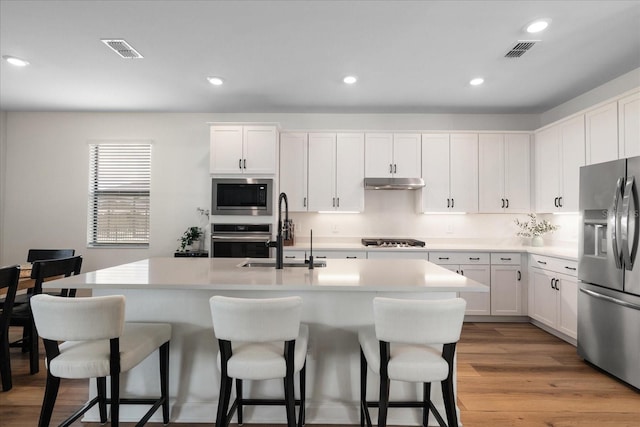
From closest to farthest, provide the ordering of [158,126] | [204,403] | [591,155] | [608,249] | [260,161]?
[204,403] → [608,249] → [591,155] → [260,161] → [158,126]

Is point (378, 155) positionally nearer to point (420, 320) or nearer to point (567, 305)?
point (567, 305)

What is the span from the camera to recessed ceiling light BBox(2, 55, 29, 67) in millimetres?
3311

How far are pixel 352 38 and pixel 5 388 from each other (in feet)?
12.5

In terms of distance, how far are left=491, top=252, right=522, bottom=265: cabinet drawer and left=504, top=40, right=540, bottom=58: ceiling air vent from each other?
231 cm

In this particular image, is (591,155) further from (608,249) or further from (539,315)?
(539,315)

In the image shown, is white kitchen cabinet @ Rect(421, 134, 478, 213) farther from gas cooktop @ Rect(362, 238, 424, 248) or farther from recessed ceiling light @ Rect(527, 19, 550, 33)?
recessed ceiling light @ Rect(527, 19, 550, 33)

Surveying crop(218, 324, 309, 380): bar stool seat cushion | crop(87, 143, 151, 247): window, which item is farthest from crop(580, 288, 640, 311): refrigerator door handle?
crop(87, 143, 151, 247): window

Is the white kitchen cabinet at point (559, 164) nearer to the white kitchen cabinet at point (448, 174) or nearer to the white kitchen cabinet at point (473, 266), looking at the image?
the white kitchen cabinet at point (448, 174)

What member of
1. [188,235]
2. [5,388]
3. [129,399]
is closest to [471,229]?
[188,235]

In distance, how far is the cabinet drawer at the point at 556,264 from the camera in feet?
11.6

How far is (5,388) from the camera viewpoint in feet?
8.51

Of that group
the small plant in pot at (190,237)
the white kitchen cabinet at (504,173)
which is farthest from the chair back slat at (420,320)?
the small plant in pot at (190,237)

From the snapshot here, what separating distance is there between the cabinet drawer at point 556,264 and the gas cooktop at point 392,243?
51.8 inches

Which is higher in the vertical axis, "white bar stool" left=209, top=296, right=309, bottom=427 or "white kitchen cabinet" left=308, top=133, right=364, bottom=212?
"white kitchen cabinet" left=308, top=133, right=364, bottom=212
